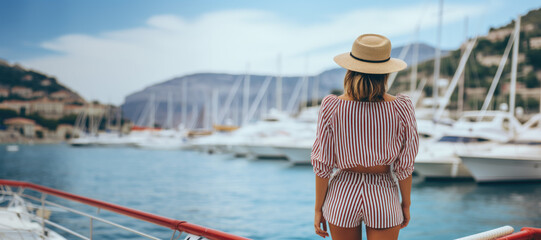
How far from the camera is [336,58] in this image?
1647 millimetres

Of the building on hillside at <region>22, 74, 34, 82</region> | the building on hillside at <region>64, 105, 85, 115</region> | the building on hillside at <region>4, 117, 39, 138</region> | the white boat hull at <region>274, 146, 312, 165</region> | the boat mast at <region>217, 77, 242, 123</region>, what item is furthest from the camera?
the building on hillside at <region>22, 74, 34, 82</region>

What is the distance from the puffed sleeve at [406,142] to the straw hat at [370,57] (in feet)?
0.47

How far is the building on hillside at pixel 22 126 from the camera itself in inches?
3799

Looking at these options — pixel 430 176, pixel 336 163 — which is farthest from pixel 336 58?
pixel 430 176

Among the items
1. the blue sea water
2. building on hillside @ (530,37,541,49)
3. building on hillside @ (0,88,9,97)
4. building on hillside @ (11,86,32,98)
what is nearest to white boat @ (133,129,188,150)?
the blue sea water

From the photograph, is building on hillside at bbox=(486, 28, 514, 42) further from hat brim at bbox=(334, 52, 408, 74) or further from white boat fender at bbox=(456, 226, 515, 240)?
hat brim at bbox=(334, 52, 408, 74)

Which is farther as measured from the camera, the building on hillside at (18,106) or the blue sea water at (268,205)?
the building on hillside at (18,106)

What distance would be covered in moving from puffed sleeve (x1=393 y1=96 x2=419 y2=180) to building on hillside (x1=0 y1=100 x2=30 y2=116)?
375 feet

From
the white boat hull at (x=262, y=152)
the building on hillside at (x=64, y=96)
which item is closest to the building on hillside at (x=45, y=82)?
the building on hillside at (x=64, y=96)

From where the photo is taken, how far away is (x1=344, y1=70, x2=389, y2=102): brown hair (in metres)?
1.50

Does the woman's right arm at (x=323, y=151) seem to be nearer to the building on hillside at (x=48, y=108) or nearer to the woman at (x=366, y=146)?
the woman at (x=366, y=146)

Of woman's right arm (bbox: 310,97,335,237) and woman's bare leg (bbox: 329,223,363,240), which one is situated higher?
woman's right arm (bbox: 310,97,335,237)

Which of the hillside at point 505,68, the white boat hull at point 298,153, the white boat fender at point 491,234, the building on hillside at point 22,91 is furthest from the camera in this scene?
the building on hillside at point 22,91

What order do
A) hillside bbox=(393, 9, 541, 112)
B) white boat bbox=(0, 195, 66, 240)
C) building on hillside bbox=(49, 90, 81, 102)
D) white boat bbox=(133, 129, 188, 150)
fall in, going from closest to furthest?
white boat bbox=(0, 195, 66, 240) < white boat bbox=(133, 129, 188, 150) < hillside bbox=(393, 9, 541, 112) < building on hillside bbox=(49, 90, 81, 102)
